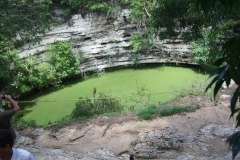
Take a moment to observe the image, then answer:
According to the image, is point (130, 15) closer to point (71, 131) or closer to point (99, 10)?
point (99, 10)

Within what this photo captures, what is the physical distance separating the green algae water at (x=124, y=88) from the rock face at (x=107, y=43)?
590 millimetres

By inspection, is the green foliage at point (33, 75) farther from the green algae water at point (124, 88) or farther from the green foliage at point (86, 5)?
the green foliage at point (86, 5)

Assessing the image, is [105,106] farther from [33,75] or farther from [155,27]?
[33,75]

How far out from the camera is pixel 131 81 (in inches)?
665

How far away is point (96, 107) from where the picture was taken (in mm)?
11719

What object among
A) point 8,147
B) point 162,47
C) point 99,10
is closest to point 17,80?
point 99,10

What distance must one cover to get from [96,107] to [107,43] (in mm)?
7536

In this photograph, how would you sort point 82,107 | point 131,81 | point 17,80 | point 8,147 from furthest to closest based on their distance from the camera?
point 131,81 → point 17,80 → point 82,107 → point 8,147

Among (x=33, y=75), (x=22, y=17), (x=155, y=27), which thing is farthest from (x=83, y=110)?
(x=33, y=75)

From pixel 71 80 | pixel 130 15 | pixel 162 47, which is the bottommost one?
pixel 71 80

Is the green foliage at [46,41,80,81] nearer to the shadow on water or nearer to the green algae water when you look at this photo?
the shadow on water

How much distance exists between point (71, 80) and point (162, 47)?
4.73 metres

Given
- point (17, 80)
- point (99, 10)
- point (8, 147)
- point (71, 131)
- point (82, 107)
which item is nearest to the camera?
point (8, 147)

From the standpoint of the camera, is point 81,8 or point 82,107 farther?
point 81,8
